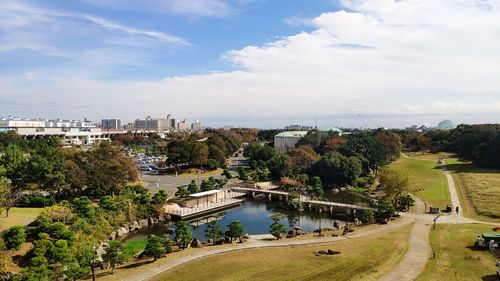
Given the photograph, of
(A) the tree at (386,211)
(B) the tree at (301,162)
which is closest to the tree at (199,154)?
(B) the tree at (301,162)

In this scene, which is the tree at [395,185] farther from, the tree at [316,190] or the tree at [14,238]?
the tree at [14,238]

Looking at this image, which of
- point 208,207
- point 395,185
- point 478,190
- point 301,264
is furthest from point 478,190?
point 301,264

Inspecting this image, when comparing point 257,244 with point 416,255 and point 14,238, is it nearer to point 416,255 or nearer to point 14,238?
point 416,255

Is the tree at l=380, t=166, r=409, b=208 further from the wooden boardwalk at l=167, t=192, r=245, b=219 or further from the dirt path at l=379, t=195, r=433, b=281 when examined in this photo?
the wooden boardwalk at l=167, t=192, r=245, b=219

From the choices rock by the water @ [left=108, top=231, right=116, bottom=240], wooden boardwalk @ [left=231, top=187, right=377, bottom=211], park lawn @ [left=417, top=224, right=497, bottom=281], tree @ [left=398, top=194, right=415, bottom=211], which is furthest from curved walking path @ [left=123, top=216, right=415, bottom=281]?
rock by the water @ [left=108, top=231, right=116, bottom=240]

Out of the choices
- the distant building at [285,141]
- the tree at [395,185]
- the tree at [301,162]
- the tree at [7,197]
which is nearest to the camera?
the tree at [7,197]

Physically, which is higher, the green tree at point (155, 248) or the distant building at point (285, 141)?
the distant building at point (285, 141)

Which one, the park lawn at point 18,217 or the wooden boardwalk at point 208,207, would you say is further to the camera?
the wooden boardwalk at point 208,207
